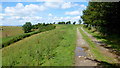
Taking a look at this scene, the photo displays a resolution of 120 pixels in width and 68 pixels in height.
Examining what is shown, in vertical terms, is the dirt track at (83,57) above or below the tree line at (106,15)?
below

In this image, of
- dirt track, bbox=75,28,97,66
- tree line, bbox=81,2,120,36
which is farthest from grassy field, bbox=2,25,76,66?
tree line, bbox=81,2,120,36

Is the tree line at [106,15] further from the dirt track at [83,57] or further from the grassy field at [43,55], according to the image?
the dirt track at [83,57]

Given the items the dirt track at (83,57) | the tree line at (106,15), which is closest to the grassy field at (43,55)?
the dirt track at (83,57)

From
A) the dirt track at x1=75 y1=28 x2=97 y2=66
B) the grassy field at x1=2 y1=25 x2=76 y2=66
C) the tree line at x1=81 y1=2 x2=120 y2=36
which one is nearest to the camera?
the dirt track at x1=75 y1=28 x2=97 y2=66

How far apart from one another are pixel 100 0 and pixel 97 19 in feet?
21.5

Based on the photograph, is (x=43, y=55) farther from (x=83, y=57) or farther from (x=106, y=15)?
(x=106, y=15)

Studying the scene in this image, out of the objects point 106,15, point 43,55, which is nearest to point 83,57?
point 43,55

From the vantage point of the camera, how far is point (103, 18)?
2062 cm

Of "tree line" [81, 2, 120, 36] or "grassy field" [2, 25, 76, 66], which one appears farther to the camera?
"tree line" [81, 2, 120, 36]

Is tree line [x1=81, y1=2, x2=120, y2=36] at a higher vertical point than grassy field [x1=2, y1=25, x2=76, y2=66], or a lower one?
higher

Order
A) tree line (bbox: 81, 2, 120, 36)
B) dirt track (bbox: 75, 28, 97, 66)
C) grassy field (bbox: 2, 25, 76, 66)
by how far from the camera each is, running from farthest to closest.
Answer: tree line (bbox: 81, 2, 120, 36) < grassy field (bbox: 2, 25, 76, 66) < dirt track (bbox: 75, 28, 97, 66)

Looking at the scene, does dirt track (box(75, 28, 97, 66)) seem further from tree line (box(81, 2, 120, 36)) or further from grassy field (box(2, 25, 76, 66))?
tree line (box(81, 2, 120, 36))

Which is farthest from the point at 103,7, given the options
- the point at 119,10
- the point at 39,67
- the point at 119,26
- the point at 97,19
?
the point at 39,67

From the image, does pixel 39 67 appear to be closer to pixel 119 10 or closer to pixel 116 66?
pixel 116 66
